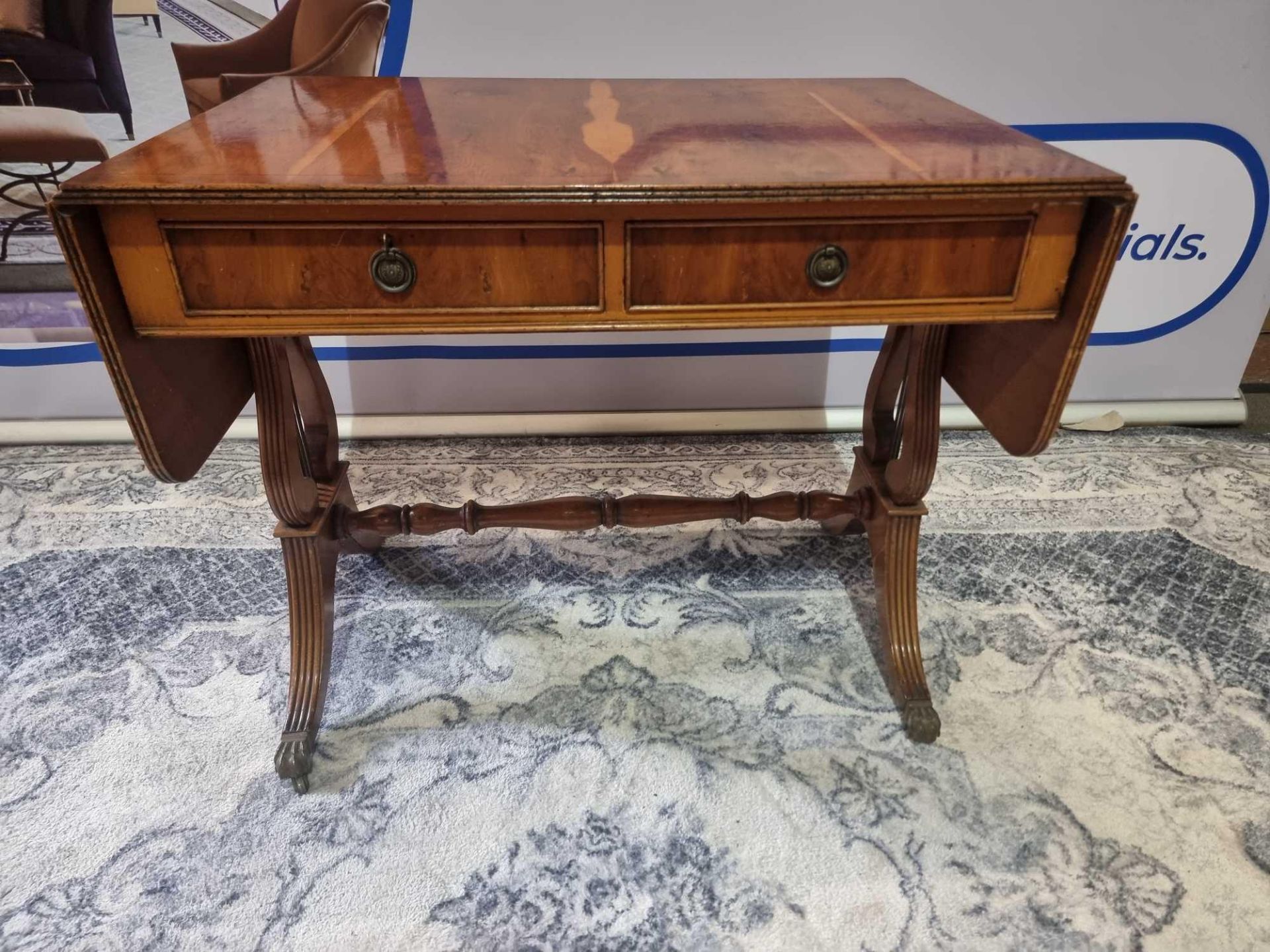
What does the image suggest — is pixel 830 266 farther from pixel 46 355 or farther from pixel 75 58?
pixel 46 355

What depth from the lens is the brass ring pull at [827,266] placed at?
1.02 meters

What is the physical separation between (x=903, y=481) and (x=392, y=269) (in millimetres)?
980

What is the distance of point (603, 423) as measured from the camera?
238 cm

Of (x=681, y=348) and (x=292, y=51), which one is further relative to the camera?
(x=681, y=348)

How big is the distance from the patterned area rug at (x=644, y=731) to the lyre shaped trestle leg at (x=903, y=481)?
0.08 meters

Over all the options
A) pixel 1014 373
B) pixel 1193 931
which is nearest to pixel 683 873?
pixel 1193 931

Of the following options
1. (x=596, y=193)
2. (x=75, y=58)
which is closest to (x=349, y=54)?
(x=75, y=58)

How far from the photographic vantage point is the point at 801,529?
202 centimetres

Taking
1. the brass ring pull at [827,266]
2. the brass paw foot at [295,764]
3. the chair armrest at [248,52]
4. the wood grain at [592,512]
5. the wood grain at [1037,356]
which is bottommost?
the brass paw foot at [295,764]

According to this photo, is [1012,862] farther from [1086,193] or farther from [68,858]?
[68,858]

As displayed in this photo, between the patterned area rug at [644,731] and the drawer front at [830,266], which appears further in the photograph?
the patterned area rug at [644,731]

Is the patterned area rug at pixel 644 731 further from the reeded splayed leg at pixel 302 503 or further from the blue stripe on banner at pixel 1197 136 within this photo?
the blue stripe on banner at pixel 1197 136

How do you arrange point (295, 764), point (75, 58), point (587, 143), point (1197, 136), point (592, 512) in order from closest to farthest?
point (587, 143) → point (295, 764) → point (592, 512) → point (75, 58) → point (1197, 136)

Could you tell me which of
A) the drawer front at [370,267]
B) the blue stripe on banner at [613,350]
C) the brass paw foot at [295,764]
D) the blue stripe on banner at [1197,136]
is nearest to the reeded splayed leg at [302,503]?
the brass paw foot at [295,764]
